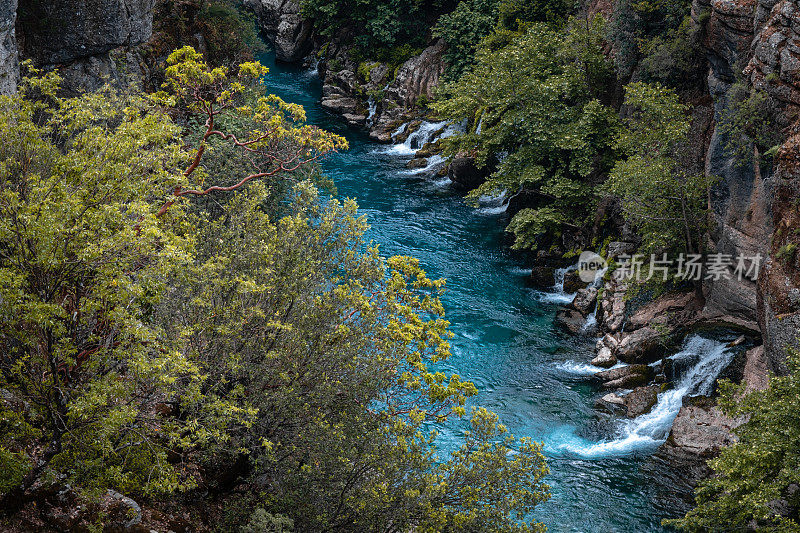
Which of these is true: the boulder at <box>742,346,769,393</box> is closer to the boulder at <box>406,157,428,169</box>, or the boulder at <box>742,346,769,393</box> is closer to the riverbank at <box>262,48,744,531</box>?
the riverbank at <box>262,48,744,531</box>

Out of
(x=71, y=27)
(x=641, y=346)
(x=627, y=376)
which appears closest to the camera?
(x=71, y=27)

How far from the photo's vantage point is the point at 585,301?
102 ft

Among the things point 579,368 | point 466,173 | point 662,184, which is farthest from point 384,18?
A: point 579,368

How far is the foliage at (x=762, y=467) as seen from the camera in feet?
46.2

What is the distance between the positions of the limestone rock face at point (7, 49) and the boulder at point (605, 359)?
78.3 ft

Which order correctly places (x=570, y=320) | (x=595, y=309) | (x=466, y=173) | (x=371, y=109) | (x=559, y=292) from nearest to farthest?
(x=595, y=309), (x=570, y=320), (x=559, y=292), (x=466, y=173), (x=371, y=109)

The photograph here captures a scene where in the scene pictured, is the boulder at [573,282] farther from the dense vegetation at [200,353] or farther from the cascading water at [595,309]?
the dense vegetation at [200,353]

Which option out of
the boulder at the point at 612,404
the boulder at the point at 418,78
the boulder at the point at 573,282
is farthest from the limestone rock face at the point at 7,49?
the boulder at the point at 418,78

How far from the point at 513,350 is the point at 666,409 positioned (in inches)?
279

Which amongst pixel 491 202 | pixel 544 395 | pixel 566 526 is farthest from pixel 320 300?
pixel 491 202

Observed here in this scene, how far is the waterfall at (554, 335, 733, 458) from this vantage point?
23.2 m

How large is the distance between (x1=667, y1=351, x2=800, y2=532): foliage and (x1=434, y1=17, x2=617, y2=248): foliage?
18571 millimetres

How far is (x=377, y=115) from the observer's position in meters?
55.1

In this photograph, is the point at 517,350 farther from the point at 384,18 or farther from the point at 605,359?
the point at 384,18
